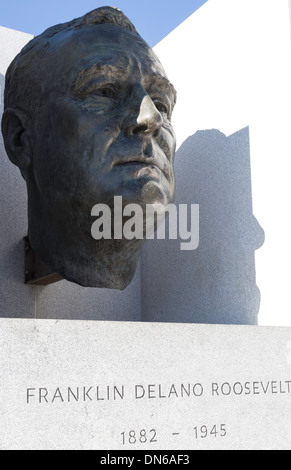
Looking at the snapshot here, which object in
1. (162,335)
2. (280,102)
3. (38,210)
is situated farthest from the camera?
(280,102)

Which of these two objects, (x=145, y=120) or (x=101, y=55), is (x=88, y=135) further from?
(x=101, y=55)

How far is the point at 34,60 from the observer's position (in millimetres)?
3910

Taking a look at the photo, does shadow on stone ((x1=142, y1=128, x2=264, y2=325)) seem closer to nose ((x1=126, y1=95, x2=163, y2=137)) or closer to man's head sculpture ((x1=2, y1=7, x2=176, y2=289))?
man's head sculpture ((x1=2, y1=7, x2=176, y2=289))

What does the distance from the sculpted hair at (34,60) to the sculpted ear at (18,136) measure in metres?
0.05

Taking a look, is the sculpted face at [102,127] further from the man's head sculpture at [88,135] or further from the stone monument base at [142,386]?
the stone monument base at [142,386]

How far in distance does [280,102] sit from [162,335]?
2.00m

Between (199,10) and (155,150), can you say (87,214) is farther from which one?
(199,10)

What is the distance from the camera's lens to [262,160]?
14.6 feet

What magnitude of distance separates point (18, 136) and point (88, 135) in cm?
67

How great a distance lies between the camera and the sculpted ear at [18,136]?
3.94 meters

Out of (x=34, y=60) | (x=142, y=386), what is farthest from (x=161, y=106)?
(x=142, y=386)

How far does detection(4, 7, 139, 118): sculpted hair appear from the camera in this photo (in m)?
3.87

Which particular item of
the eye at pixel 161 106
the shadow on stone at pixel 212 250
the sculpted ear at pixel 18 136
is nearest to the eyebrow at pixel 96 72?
the eye at pixel 161 106

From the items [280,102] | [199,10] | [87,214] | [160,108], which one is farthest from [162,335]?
[199,10]
